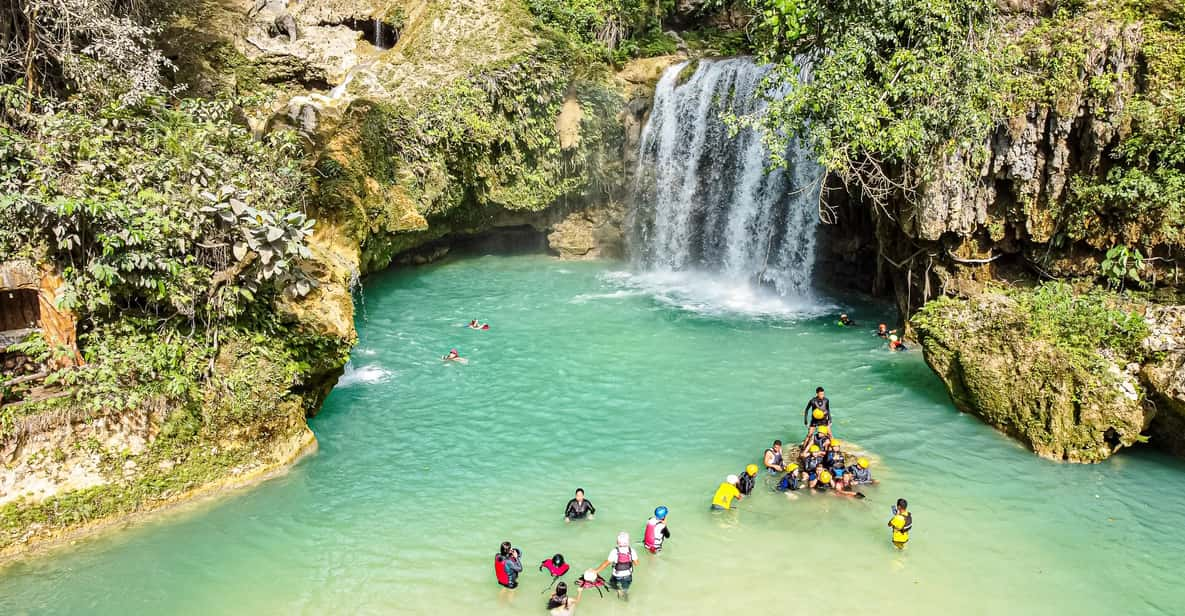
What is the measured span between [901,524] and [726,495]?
2.53m

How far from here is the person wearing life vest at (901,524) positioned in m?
10.7

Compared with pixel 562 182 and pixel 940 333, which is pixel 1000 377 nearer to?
pixel 940 333

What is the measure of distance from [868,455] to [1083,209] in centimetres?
676

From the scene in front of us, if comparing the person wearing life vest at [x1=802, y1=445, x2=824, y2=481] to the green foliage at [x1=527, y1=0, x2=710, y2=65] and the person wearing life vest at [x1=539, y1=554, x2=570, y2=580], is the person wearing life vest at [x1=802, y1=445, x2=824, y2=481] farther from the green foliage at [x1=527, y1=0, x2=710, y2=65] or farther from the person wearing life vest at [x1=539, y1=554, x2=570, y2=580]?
the green foliage at [x1=527, y1=0, x2=710, y2=65]

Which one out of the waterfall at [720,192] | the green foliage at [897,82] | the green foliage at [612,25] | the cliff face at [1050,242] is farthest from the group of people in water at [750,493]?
the green foliage at [612,25]

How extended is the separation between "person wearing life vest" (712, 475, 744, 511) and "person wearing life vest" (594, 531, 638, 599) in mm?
2216

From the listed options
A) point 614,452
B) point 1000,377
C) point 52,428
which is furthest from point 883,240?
point 52,428

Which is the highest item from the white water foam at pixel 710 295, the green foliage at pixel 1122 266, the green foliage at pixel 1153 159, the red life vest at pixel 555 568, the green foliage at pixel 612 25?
the green foliage at pixel 612 25

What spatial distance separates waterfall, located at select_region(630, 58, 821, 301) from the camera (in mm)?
22938

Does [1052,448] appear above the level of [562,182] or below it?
below

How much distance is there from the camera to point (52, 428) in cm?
1094

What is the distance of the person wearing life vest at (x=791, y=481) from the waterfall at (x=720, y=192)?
1111cm

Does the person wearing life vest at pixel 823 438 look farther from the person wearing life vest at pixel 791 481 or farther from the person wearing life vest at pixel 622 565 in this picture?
the person wearing life vest at pixel 622 565

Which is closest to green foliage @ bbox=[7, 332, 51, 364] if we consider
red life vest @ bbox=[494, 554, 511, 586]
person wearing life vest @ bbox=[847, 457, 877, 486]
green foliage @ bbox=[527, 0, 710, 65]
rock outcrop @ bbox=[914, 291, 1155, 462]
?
red life vest @ bbox=[494, 554, 511, 586]
